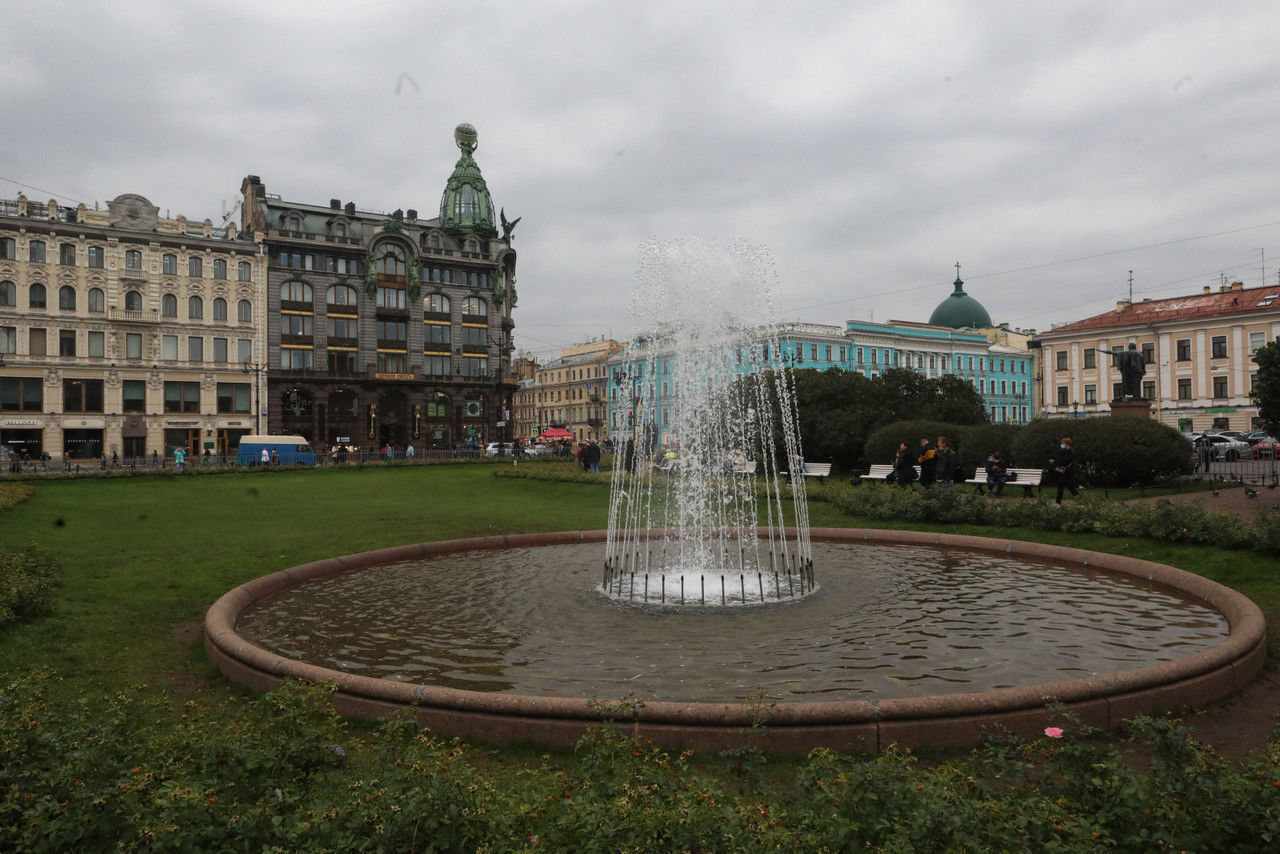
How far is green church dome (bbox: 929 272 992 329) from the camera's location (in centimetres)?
10419

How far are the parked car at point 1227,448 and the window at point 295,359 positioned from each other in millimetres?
58435

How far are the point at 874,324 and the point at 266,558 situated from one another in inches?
3264

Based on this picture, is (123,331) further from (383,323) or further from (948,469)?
(948,469)

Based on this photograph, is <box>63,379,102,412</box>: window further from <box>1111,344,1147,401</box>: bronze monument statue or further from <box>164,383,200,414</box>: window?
<box>1111,344,1147,401</box>: bronze monument statue

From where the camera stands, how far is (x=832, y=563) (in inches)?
536

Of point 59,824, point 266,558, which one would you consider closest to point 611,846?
point 59,824

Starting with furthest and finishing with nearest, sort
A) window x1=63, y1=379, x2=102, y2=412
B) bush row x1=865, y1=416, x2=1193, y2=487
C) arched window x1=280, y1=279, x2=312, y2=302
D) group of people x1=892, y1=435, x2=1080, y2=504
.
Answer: arched window x1=280, y1=279, x2=312, y2=302 < window x1=63, y1=379, x2=102, y2=412 < bush row x1=865, y1=416, x2=1193, y2=487 < group of people x1=892, y1=435, x2=1080, y2=504

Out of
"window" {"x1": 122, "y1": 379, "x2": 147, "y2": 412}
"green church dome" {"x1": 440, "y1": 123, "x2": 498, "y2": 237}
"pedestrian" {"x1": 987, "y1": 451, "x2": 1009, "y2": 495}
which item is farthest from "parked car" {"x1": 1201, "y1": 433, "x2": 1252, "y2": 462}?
"window" {"x1": 122, "y1": 379, "x2": 147, "y2": 412}

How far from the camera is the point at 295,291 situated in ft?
211

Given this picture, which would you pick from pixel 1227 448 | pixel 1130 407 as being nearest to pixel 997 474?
pixel 1130 407

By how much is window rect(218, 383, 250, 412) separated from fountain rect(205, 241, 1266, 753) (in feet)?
178

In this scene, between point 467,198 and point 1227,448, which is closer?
point 1227,448

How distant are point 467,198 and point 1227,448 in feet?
198

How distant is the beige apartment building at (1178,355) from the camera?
6100 centimetres
